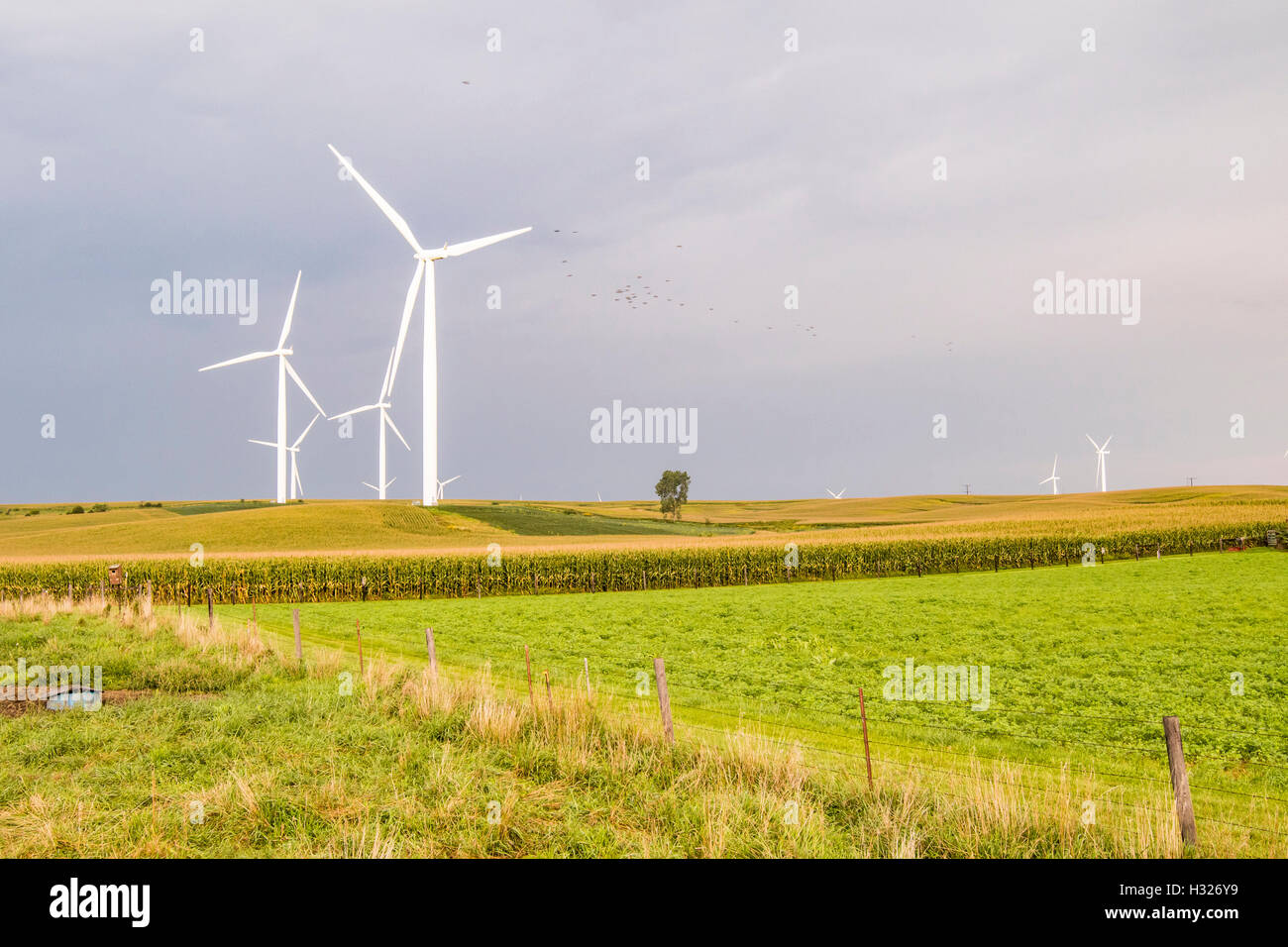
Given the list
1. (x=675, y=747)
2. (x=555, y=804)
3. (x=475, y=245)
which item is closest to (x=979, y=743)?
(x=675, y=747)

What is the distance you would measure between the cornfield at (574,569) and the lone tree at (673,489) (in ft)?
321

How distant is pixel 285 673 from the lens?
1730cm

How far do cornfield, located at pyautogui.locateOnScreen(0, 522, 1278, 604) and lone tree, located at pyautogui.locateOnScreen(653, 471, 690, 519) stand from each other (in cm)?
9791

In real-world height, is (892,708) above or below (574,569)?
above

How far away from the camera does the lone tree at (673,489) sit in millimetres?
150375

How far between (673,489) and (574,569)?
103 metres

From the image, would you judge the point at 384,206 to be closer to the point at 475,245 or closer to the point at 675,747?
the point at 475,245

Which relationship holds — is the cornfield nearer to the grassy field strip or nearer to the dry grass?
the grassy field strip

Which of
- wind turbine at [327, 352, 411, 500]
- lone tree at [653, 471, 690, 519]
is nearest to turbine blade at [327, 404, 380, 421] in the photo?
wind turbine at [327, 352, 411, 500]

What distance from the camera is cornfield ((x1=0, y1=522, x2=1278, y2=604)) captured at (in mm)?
43406

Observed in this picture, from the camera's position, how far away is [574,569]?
1859 inches

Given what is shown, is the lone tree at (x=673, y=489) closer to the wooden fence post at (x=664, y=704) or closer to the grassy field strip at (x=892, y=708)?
the grassy field strip at (x=892, y=708)

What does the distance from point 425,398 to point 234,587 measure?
31.7 meters
